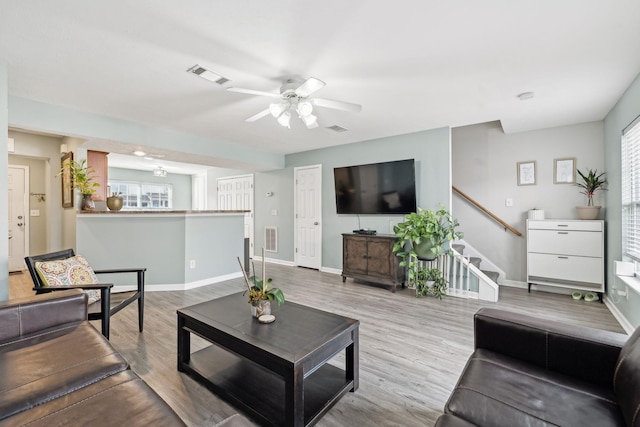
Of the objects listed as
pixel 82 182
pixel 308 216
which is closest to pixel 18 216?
pixel 82 182

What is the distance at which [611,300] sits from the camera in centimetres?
343

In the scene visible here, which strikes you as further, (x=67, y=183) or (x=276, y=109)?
(x=67, y=183)

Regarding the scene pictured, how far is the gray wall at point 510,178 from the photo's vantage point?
4.06 m

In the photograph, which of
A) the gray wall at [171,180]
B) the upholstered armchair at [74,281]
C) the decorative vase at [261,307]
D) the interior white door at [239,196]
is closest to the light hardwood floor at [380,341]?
the upholstered armchair at [74,281]

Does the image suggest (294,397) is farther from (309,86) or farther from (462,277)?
(462,277)

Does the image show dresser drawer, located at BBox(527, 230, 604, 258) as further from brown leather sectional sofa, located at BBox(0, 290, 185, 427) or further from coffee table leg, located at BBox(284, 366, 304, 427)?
brown leather sectional sofa, located at BBox(0, 290, 185, 427)

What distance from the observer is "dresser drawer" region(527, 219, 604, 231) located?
369 centimetres

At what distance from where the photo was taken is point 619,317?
10.2ft

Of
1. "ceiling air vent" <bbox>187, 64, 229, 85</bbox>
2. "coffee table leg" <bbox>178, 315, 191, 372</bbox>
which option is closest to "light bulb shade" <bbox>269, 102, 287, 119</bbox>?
"ceiling air vent" <bbox>187, 64, 229, 85</bbox>

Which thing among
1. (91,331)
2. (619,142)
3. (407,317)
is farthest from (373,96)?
(91,331)

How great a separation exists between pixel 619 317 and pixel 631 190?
1.33 meters

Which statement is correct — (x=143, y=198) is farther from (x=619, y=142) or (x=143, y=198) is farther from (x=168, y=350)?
(x=619, y=142)

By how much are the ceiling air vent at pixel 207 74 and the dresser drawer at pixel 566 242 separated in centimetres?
434

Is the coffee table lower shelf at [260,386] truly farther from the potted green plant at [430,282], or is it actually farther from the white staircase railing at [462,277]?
the white staircase railing at [462,277]
